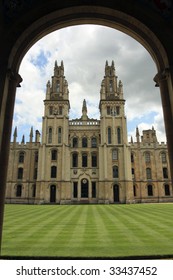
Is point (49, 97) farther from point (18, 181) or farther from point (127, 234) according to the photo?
point (127, 234)

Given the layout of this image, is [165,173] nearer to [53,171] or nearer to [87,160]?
[87,160]

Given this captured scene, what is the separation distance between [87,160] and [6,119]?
144 feet

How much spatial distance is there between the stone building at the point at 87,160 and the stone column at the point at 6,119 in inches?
1611

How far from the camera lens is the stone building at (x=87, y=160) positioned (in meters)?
46.4

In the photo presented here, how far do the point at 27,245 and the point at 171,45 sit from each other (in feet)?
26.8

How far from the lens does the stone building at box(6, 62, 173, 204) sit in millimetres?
46406

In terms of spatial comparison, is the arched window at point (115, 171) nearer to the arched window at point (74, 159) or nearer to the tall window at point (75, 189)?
the arched window at point (74, 159)

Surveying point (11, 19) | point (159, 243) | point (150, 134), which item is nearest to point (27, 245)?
point (159, 243)

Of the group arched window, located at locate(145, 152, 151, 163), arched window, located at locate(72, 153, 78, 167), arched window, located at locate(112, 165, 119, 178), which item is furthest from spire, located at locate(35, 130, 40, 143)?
arched window, located at locate(145, 152, 151, 163)

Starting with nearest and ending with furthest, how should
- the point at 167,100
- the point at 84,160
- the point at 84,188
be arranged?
the point at 167,100
the point at 84,188
the point at 84,160

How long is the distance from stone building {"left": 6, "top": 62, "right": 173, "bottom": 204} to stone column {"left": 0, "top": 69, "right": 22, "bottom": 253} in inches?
1611

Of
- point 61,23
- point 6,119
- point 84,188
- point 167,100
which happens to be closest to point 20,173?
point 84,188

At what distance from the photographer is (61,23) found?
721 cm

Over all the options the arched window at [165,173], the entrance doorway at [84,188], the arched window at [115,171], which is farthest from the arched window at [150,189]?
the entrance doorway at [84,188]
